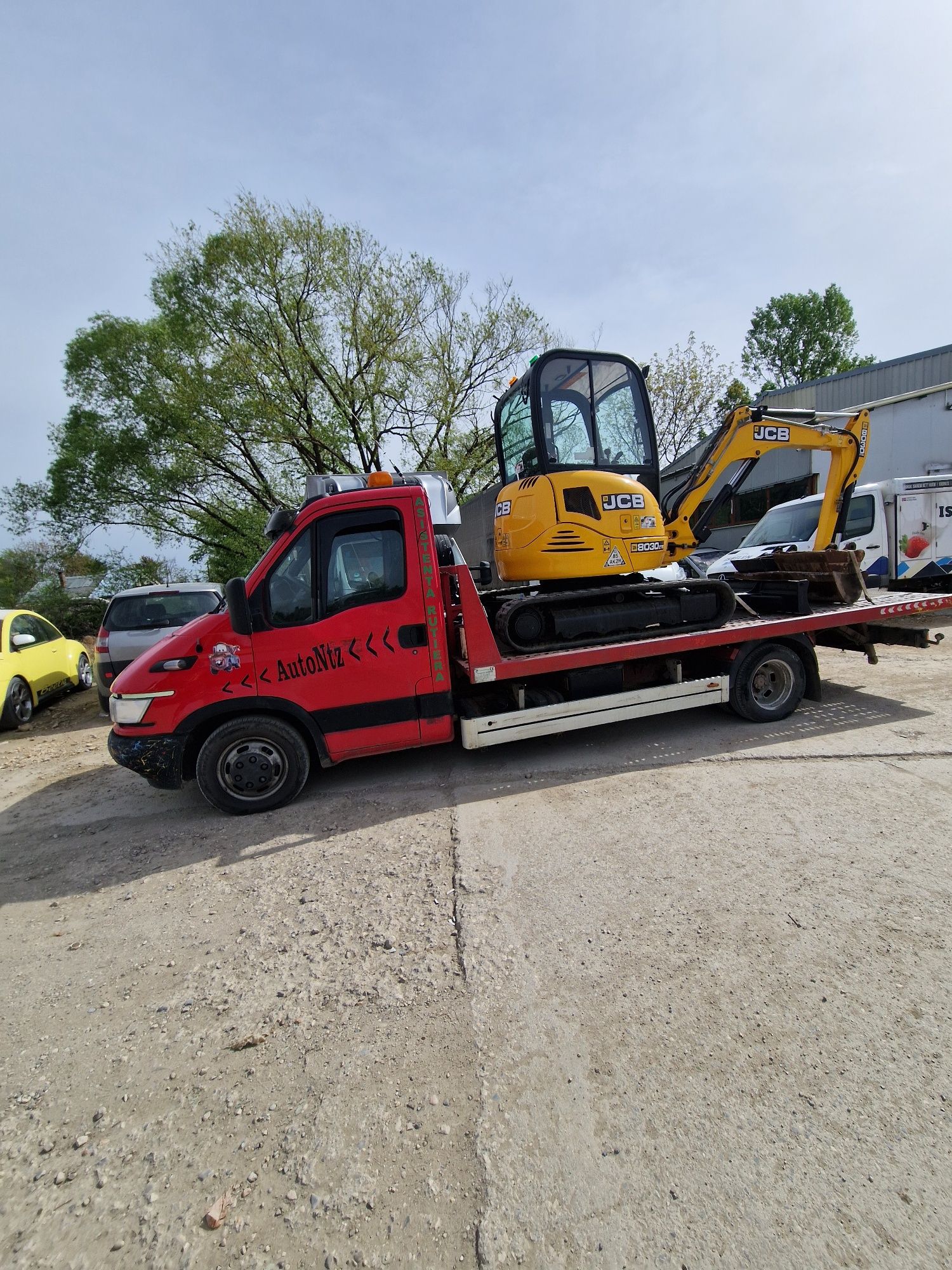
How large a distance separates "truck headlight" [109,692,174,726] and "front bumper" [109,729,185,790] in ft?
0.48

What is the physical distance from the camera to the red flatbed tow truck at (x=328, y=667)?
4.29 meters

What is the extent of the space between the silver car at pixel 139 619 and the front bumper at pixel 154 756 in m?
3.24

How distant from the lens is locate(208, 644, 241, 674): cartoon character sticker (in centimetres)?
427

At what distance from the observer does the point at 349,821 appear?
420 cm

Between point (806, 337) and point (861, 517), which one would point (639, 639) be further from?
point (806, 337)

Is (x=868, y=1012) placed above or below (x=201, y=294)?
below

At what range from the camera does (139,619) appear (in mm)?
7934

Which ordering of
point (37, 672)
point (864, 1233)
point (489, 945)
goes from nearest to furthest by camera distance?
1. point (864, 1233)
2. point (489, 945)
3. point (37, 672)

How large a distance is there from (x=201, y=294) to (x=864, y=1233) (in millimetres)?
19553

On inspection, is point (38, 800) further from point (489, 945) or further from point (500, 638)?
point (489, 945)

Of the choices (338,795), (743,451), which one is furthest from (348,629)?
(743,451)

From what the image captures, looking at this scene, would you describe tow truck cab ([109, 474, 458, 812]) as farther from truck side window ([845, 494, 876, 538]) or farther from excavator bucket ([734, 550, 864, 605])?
truck side window ([845, 494, 876, 538])

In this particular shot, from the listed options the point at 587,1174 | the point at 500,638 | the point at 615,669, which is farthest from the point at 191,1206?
the point at 615,669

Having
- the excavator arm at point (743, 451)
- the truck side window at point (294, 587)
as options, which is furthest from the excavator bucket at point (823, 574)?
the truck side window at point (294, 587)
